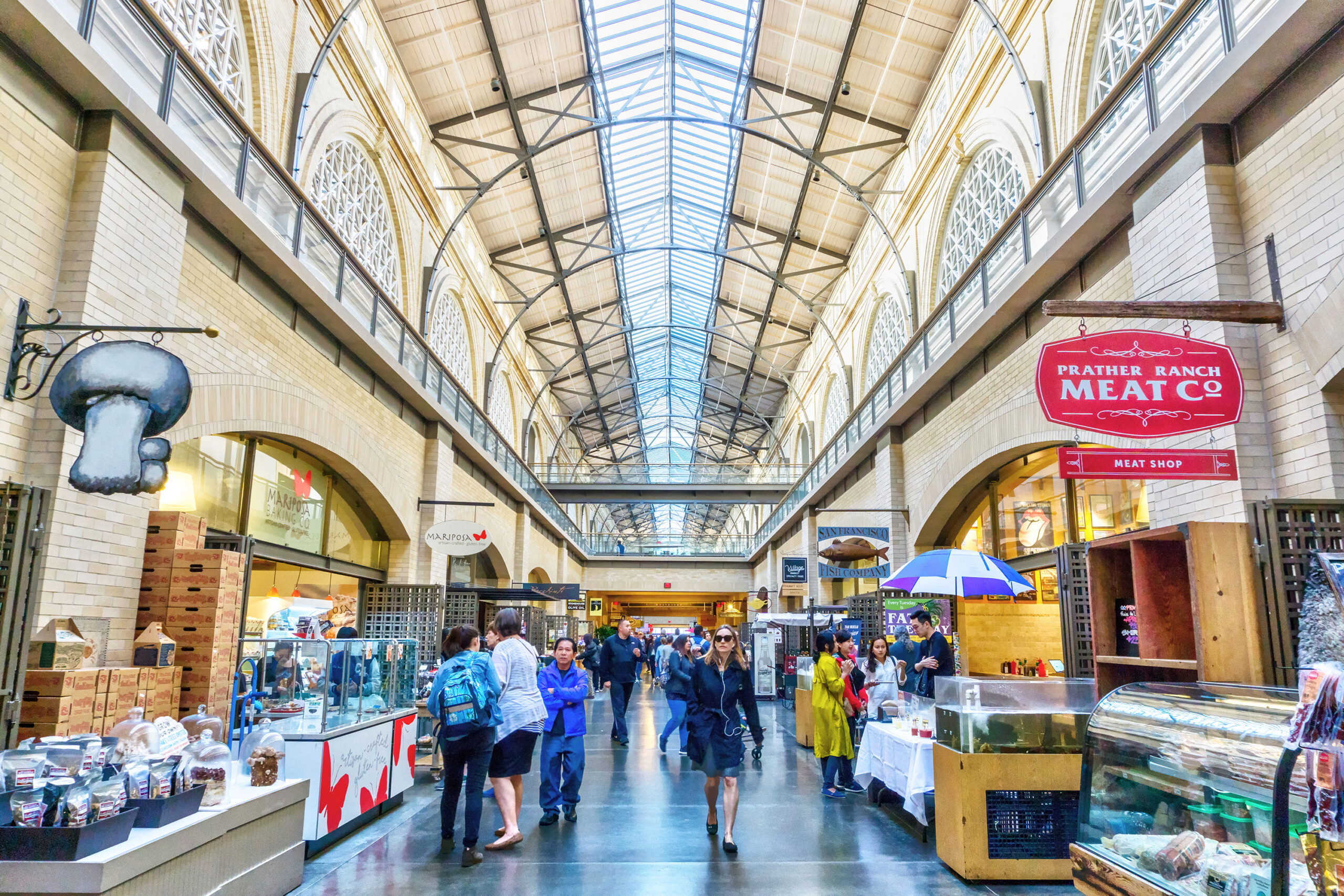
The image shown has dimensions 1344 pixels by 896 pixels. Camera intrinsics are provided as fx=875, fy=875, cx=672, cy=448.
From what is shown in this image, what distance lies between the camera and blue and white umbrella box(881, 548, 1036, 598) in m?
9.33

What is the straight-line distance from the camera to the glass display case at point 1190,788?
2.91 metres

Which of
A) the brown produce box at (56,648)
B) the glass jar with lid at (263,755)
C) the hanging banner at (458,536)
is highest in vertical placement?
the hanging banner at (458,536)

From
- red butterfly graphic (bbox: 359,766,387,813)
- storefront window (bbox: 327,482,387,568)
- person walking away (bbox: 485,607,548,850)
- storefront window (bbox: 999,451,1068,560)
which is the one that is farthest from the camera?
storefront window (bbox: 327,482,387,568)

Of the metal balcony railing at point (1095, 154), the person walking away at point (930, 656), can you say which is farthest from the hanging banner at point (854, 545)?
the person walking away at point (930, 656)

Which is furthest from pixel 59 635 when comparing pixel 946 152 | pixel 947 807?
A: pixel 946 152

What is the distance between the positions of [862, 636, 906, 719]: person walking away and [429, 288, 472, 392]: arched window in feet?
33.0

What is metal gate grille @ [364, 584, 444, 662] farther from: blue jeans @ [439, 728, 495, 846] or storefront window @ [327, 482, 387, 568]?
blue jeans @ [439, 728, 495, 846]

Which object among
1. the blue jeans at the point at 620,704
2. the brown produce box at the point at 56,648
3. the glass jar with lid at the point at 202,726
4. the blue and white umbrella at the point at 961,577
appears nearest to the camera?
the glass jar with lid at the point at 202,726

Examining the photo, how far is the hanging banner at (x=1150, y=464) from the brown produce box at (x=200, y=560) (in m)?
6.52

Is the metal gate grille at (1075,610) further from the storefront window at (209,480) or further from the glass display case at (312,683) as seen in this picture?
the storefront window at (209,480)

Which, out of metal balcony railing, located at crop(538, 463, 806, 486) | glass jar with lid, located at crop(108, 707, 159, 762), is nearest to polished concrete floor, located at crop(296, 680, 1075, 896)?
glass jar with lid, located at crop(108, 707, 159, 762)

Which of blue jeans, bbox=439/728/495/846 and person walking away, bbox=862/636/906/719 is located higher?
person walking away, bbox=862/636/906/719

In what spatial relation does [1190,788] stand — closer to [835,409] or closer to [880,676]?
[880,676]

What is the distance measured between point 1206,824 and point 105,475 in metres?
5.84
